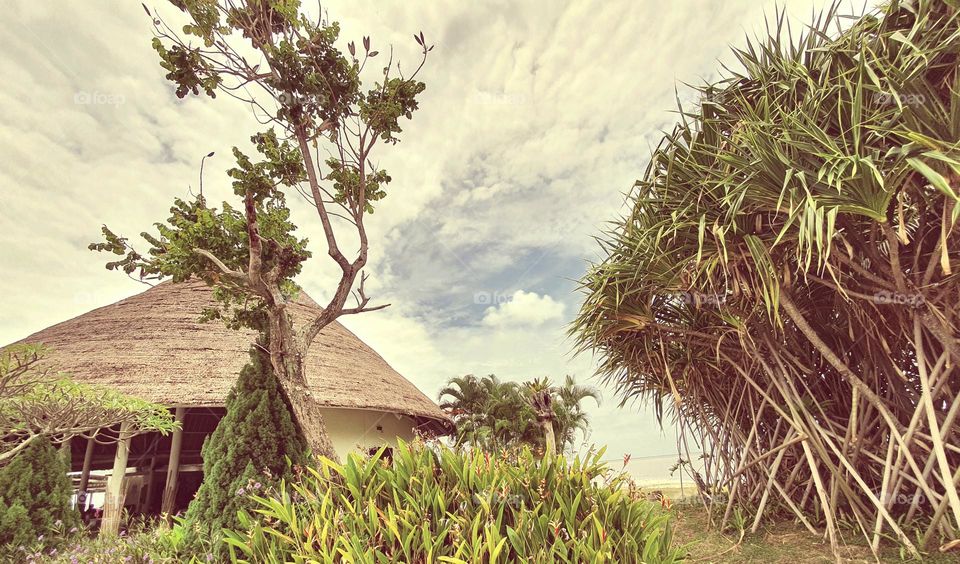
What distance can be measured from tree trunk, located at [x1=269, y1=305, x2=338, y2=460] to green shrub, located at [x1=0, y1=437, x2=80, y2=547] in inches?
176

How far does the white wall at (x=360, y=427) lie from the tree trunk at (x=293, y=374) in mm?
6454

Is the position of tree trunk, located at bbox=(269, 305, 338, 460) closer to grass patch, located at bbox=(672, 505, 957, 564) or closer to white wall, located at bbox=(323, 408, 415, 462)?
grass patch, located at bbox=(672, 505, 957, 564)

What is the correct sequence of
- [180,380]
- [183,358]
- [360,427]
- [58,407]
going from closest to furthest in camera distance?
[58,407], [180,380], [183,358], [360,427]

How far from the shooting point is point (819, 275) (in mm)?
5320

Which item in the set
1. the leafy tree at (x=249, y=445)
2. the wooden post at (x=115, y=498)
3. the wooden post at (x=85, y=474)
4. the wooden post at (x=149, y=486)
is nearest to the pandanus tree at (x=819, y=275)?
the leafy tree at (x=249, y=445)

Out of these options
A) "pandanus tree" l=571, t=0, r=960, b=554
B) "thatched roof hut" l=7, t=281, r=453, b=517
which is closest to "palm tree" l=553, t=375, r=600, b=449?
"thatched roof hut" l=7, t=281, r=453, b=517

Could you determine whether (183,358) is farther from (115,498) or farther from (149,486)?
(149,486)

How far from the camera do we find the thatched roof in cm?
1145

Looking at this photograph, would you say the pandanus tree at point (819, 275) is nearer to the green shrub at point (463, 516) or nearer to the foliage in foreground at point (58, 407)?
the green shrub at point (463, 516)

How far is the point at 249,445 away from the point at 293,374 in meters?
1.03

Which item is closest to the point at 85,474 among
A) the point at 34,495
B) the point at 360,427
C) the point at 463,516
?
the point at 34,495

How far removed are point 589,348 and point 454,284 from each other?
13.2 metres

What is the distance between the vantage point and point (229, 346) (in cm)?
1348

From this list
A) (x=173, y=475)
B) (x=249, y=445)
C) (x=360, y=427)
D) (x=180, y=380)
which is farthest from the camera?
(x=360, y=427)
